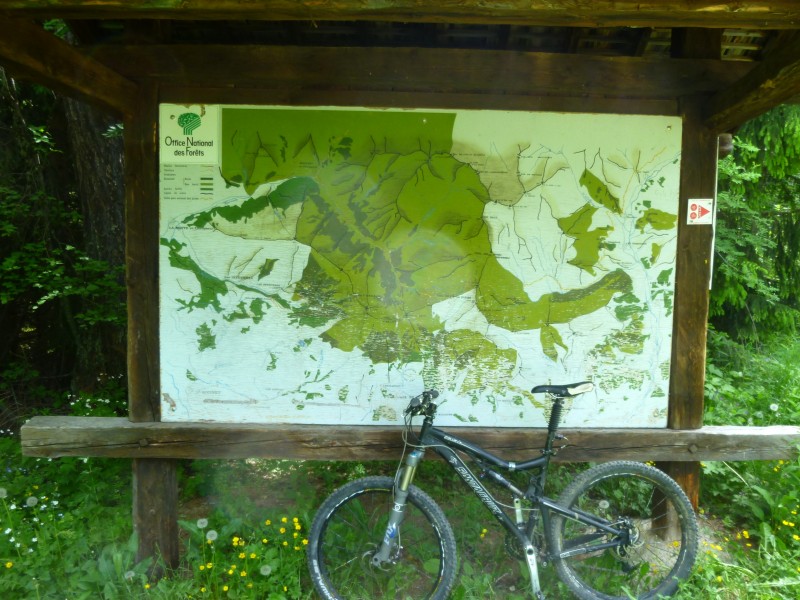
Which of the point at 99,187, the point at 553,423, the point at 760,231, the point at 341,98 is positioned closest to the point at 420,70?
the point at 341,98

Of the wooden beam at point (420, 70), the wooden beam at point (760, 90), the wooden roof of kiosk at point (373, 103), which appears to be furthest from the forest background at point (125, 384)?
the wooden beam at point (760, 90)

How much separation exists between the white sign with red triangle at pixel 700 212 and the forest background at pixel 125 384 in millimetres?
1922

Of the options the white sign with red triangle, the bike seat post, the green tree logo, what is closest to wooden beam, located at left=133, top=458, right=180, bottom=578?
the green tree logo

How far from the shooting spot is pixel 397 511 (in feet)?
9.93

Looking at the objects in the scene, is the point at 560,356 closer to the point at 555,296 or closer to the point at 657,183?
the point at 555,296

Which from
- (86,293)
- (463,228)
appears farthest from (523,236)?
(86,293)

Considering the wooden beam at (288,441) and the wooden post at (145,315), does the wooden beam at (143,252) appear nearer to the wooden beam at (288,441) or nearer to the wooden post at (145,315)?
the wooden post at (145,315)

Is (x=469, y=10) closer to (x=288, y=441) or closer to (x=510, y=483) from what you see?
(x=510, y=483)

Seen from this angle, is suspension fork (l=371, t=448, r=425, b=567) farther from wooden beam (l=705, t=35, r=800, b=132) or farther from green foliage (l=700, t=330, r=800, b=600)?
wooden beam (l=705, t=35, r=800, b=132)

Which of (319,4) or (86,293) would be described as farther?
(86,293)

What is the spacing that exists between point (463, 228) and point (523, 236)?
35cm

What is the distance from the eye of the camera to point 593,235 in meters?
3.40

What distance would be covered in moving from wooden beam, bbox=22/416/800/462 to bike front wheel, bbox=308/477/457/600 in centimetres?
29

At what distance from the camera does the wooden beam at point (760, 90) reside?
260cm
